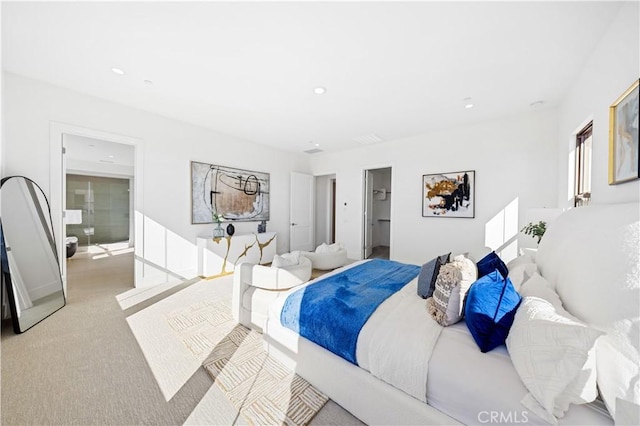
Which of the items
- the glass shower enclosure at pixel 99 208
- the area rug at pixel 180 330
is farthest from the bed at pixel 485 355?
the glass shower enclosure at pixel 99 208

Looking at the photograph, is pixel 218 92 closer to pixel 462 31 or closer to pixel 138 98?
pixel 138 98

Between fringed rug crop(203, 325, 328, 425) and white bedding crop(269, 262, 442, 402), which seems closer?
white bedding crop(269, 262, 442, 402)

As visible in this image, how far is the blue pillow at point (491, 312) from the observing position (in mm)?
1142

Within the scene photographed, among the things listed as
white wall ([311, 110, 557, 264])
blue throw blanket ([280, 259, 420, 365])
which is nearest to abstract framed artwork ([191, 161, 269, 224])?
white wall ([311, 110, 557, 264])

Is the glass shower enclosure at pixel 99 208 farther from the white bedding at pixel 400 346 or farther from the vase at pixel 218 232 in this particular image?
the white bedding at pixel 400 346

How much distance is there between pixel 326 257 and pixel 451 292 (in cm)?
302

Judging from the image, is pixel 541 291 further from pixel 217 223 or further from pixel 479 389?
pixel 217 223

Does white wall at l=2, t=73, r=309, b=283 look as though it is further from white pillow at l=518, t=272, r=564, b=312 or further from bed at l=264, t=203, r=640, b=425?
white pillow at l=518, t=272, r=564, b=312

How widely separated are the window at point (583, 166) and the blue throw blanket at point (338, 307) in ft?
6.46

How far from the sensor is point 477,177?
377cm

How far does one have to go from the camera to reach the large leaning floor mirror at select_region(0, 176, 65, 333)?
2.25m

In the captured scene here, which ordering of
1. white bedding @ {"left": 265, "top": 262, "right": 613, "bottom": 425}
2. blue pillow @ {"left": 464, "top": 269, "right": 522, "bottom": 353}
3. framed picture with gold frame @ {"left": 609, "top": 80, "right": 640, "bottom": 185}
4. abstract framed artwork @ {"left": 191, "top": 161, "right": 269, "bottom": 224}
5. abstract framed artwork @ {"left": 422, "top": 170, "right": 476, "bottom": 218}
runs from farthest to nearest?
1. abstract framed artwork @ {"left": 191, "top": 161, "right": 269, "bottom": 224}
2. abstract framed artwork @ {"left": 422, "top": 170, "right": 476, "bottom": 218}
3. framed picture with gold frame @ {"left": 609, "top": 80, "right": 640, "bottom": 185}
4. blue pillow @ {"left": 464, "top": 269, "right": 522, "bottom": 353}
5. white bedding @ {"left": 265, "top": 262, "right": 613, "bottom": 425}

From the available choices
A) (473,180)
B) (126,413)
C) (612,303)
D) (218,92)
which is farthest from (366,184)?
(126,413)

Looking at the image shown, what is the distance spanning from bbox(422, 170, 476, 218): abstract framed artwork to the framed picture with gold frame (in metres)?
2.31
